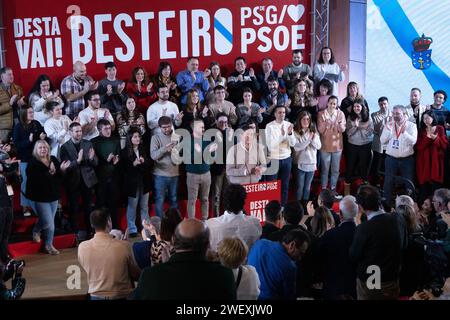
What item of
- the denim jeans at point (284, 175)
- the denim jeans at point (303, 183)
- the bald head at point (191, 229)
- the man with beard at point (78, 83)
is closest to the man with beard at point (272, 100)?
the denim jeans at point (284, 175)

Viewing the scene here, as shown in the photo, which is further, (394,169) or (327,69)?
(327,69)

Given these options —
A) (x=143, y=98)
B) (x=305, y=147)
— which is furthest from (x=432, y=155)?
(x=143, y=98)

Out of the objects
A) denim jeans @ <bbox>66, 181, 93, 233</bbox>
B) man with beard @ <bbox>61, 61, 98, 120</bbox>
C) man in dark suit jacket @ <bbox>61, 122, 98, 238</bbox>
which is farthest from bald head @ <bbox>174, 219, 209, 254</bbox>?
→ man with beard @ <bbox>61, 61, 98, 120</bbox>

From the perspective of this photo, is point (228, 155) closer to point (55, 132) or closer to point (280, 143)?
point (280, 143)

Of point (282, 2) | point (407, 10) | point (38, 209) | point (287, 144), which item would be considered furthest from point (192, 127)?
point (407, 10)

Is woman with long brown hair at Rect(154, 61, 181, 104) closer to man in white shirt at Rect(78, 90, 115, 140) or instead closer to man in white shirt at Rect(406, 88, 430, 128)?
man in white shirt at Rect(78, 90, 115, 140)

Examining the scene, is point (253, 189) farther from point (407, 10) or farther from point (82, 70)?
point (407, 10)

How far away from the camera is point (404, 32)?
11758 mm

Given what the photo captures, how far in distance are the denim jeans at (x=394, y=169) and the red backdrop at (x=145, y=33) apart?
254 centimetres

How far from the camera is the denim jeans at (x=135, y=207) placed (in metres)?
9.36

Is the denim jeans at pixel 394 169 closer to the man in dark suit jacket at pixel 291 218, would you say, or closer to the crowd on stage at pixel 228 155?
the crowd on stage at pixel 228 155

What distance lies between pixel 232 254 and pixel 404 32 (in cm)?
789

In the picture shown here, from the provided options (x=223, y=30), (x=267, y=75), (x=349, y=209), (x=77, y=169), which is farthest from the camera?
(x=223, y=30)

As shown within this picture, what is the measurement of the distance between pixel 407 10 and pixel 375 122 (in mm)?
2299
